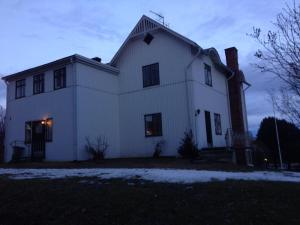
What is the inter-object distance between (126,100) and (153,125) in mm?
2604

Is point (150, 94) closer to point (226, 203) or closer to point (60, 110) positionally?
point (60, 110)

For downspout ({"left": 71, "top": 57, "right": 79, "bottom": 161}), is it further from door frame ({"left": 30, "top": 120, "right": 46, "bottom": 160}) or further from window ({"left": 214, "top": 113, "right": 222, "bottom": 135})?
window ({"left": 214, "top": 113, "right": 222, "bottom": 135})

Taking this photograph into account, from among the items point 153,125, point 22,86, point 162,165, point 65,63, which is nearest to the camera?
point 162,165

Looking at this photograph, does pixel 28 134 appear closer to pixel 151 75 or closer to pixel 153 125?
pixel 153 125

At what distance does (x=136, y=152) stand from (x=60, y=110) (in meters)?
5.00

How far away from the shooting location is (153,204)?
21.5 feet

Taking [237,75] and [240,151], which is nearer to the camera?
[240,151]

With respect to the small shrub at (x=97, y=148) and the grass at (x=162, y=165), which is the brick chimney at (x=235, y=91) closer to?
the grass at (x=162, y=165)

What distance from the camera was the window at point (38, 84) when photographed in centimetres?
2075

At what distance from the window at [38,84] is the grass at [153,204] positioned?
507 inches

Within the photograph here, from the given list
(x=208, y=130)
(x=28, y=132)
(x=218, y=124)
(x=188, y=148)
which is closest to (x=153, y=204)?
(x=188, y=148)

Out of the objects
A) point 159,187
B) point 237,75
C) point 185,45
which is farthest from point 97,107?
point 159,187

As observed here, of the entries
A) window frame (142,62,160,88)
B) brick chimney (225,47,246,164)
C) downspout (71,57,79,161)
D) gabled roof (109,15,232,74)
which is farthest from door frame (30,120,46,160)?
brick chimney (225,47,246,164)

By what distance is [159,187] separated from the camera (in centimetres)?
778
